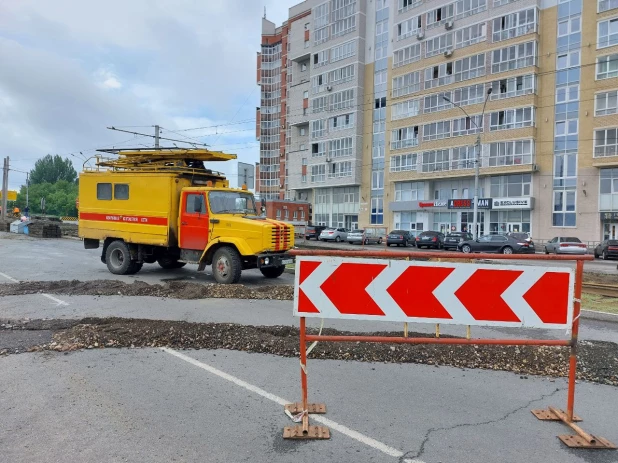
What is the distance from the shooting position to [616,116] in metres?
36.3

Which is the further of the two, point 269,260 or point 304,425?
point 269,260

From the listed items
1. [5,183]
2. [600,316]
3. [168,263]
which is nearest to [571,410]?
[600,316]

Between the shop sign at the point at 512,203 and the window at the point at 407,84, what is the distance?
1574 centimetres

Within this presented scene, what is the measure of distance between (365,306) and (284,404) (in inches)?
47.7

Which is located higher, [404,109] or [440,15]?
[440,15]

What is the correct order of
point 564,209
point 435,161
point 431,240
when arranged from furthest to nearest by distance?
point 435,161 → point 564,209 → point 431,240

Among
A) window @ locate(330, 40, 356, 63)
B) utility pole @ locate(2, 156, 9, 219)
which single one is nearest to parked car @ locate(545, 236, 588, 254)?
window @ locate(330, 40, 356, 63)

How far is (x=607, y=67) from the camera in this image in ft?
121

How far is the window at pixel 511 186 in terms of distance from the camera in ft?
136

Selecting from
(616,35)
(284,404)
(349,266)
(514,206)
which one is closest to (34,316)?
(284,404)

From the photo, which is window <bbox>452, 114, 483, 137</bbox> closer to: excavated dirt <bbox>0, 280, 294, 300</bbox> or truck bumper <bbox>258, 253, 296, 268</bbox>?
truck bumper <bbox>258, 253, 296, 268</bbox>

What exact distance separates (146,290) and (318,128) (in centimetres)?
5373

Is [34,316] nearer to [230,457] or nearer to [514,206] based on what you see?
[230,457]

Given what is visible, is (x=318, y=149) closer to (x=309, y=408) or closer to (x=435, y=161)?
(x=435, y=161)
